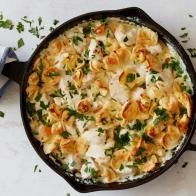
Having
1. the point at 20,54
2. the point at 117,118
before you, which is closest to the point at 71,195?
the point at 117,118

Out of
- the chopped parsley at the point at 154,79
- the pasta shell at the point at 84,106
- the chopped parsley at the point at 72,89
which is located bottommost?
the pasta shell at the point at 84,106

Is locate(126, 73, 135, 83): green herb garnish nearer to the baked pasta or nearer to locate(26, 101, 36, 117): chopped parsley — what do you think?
the baked pasta

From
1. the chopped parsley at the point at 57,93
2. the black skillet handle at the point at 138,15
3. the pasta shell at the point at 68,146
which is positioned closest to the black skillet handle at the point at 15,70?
the chopped parsley at the point at 57,93

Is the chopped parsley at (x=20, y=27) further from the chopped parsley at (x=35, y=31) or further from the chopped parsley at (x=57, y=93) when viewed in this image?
the chopped parsley at (x=57, y=93)

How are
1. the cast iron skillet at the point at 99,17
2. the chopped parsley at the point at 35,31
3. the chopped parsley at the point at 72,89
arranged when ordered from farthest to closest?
the chopped parsley at the point at 35,31, the chopped parsley at the point at 72,89, the cast iron skillet at the point at 99,17

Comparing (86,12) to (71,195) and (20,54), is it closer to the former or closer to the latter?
(20,54)

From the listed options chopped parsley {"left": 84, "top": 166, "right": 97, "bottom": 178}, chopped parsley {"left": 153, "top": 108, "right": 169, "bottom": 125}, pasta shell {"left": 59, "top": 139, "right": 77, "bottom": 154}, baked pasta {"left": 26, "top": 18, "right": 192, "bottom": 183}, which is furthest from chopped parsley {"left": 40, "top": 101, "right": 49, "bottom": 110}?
chopped parsley {"left": 153, "top": 108, "right": 169, "bottom": 125}

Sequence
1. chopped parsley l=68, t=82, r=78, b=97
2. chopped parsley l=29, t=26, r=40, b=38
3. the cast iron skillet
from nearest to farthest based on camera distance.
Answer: the cast iron skillet
chopped parsley l=68, t=82, r=78, b=97
chopped parsley l=29, t=26, r=40, b=38

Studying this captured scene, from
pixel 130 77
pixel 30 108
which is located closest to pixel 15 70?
pixel 30 108

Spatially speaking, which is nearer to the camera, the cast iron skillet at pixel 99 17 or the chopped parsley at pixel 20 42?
the cast iron skillet at pixel 99 17
